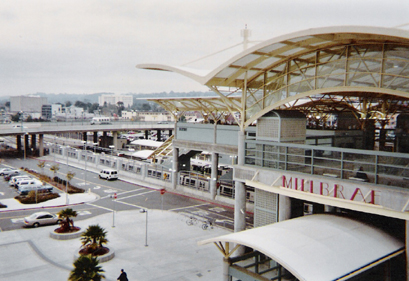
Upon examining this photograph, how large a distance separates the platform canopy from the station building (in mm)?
45

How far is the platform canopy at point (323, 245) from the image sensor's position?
45.7ft

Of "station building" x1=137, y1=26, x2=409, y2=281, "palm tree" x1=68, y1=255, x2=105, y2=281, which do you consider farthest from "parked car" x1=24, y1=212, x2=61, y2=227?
"palm tree" x1=68, y1=255, x2=105, y2=281

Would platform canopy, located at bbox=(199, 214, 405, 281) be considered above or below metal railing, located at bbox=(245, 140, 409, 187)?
below

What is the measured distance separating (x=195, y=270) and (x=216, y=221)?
10521mm

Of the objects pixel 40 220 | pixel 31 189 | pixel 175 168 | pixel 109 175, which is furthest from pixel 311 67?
pixel 109 175

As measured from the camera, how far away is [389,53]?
18.2 metres

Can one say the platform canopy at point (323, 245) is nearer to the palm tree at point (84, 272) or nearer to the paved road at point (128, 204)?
the palm tree at point (84, 272)

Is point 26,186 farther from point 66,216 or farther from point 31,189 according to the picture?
point 66,216

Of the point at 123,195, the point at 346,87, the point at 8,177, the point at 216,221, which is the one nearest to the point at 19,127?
the point at 8,177

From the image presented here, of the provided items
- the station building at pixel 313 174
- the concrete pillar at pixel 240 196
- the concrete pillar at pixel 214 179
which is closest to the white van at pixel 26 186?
the concrete pillar at pixel 214 179

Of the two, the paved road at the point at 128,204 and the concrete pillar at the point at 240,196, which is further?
the paved road at the point at 128,204

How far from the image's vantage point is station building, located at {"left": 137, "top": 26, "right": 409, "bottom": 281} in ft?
50.7

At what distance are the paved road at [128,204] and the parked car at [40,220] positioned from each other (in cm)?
109

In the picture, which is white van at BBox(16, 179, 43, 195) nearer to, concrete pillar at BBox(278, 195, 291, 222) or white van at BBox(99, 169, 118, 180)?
white van at BBox(99, 169, 118, 180)
